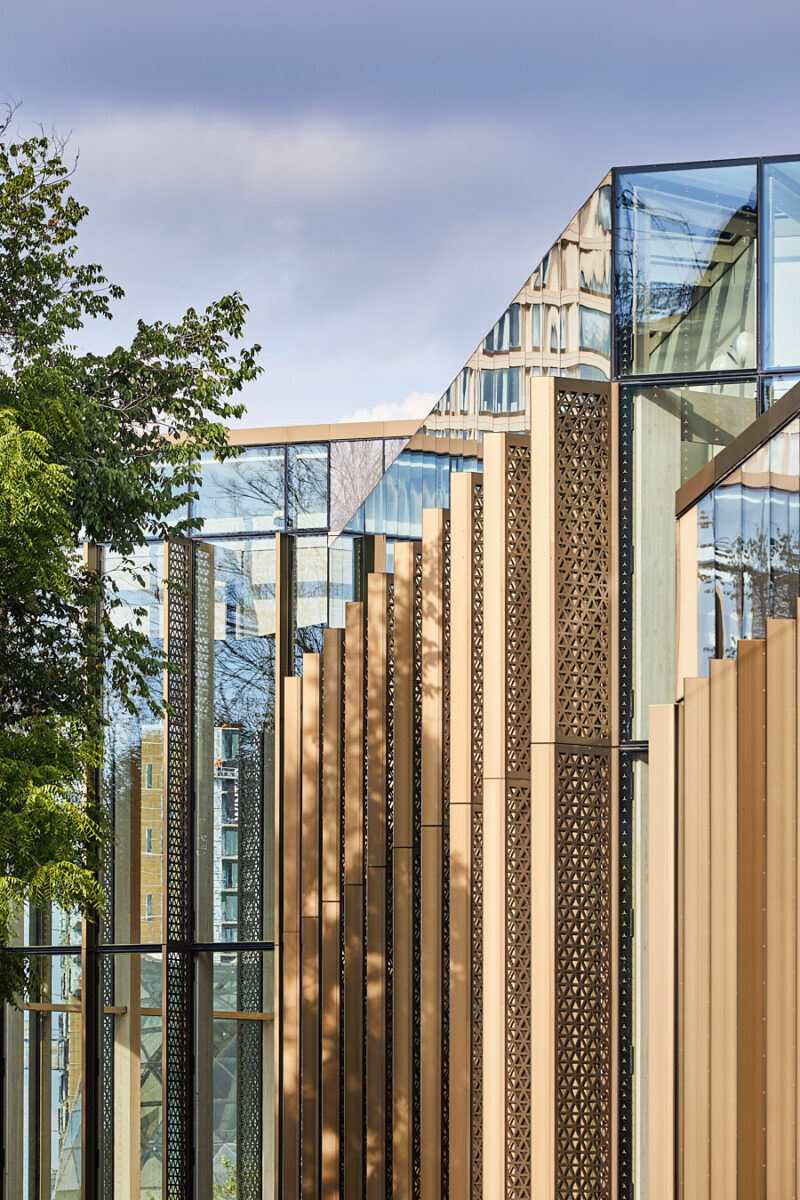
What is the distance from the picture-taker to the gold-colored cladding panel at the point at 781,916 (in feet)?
23.4

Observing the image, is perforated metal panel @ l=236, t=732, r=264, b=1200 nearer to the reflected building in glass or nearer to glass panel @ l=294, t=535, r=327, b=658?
the reflected building in glass

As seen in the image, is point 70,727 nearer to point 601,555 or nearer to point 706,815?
point 601,555

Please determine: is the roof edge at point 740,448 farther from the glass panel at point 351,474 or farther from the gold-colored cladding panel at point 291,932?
the glass panel at point 351,474

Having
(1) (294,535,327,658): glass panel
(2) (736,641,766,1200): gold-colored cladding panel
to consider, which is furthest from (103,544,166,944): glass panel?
(2) (736,641,766,1200): gold-colored cladding panel

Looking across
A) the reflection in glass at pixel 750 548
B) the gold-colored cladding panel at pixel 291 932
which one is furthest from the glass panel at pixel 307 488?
the reflection in glass at pixel 750 548

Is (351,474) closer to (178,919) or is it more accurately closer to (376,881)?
(178,919)

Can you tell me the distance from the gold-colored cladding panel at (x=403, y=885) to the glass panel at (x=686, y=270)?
3.44 meters

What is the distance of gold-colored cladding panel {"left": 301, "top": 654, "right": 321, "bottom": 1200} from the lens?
14.8 meters

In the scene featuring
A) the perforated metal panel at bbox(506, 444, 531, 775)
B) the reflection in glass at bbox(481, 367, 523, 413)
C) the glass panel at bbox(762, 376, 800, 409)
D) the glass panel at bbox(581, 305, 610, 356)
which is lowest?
the perforated metal panel at bbox(506, 444, 531, 775)

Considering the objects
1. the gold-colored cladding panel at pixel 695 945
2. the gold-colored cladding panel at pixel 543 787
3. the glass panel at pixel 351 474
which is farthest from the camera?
the glass panel at pixel 351 474

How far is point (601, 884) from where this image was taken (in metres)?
10.5

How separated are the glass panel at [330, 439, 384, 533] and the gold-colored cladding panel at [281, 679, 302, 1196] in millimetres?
4519

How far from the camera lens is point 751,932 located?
7.48 meters

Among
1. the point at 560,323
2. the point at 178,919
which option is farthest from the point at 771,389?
the point at 178,919
